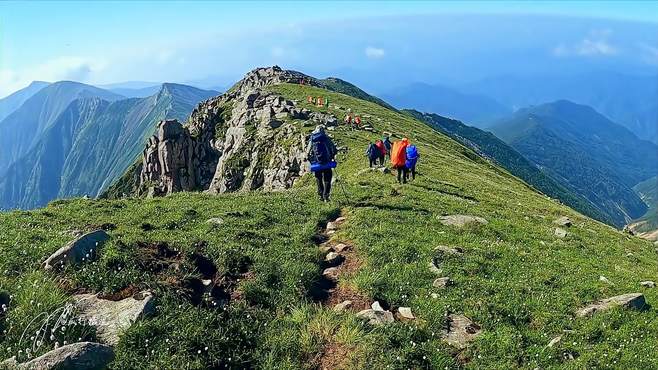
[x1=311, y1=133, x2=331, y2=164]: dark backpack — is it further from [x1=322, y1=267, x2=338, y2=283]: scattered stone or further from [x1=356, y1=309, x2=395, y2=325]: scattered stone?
[x1=356, y1=309, x2=395, y2=325]: scattered stone

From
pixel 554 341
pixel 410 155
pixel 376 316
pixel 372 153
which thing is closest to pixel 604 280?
pixel 554 341

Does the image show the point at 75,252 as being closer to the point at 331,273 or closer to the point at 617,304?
the point at 331,273

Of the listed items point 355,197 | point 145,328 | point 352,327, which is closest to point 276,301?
point 352,327

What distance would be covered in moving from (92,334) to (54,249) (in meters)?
4.09

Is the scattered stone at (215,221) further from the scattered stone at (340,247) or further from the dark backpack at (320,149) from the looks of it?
the dark backpack at (320,149)

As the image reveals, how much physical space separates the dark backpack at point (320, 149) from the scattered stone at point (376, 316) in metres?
11.0

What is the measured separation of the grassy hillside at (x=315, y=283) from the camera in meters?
9.51

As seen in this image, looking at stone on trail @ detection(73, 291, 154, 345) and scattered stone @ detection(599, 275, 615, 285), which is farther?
scattered stone @ detection(599, 275, 615, 285)

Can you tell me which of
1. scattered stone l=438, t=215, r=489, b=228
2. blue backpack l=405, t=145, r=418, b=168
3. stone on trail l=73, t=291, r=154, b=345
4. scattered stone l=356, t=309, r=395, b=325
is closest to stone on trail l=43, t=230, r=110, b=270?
stone on trail l=73, t=291, r=154, b=345

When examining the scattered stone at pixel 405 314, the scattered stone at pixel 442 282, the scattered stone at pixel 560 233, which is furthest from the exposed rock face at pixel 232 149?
the scattered stone at pixel 405 314

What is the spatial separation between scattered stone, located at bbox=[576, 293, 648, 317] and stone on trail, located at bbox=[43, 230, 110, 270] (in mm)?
12375

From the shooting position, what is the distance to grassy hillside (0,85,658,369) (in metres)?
9.51

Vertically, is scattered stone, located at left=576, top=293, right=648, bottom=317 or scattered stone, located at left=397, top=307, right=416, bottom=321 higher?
scattered stone, located at left=397, top=307, right=416, bottom=321

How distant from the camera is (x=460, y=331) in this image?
10.9 meters
